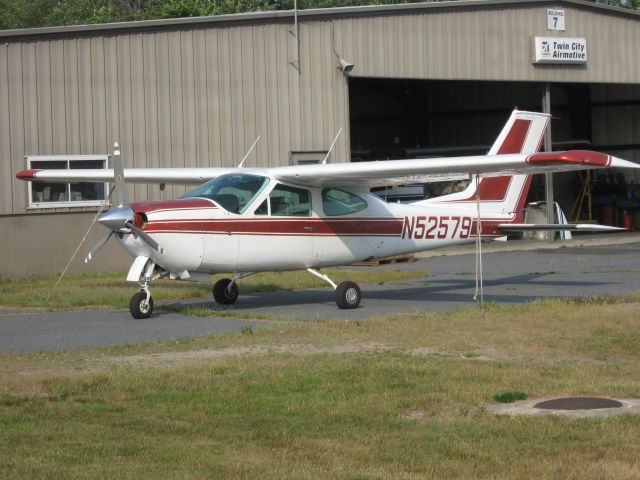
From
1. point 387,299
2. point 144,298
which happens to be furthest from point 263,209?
point 387,299

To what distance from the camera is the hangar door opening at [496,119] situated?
42719 mm

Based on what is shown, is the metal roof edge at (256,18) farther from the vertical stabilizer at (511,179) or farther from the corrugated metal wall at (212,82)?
the vertical stabilizer at (511,179)

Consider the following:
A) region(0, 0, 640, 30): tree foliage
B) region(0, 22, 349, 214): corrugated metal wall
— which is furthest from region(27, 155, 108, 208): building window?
region(0, 0, 640, 30): tree foliage

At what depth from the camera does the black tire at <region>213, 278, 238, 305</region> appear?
17.6 metres

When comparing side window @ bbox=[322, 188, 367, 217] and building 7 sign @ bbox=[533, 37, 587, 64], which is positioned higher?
building 7 sign @ bbox=[533, 37, 587, 64]

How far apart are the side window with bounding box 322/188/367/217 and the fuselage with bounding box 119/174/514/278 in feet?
0.05

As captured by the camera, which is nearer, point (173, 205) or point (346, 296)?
point (173, 205)

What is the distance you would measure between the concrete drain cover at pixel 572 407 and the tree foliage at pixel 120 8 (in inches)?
1746

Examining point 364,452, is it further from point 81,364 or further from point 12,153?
point 12,153

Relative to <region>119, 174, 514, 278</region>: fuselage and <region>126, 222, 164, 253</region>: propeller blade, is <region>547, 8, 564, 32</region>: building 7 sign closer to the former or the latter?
<region>119, 174, 514, 278</region>: fuselage

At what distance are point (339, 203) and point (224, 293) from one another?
7.77 feet

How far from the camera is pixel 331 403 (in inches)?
349

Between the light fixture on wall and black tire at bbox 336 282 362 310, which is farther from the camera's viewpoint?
the light fixture on wall

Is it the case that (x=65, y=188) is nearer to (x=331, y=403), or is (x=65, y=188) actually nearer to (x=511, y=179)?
(x=511, y=179)
